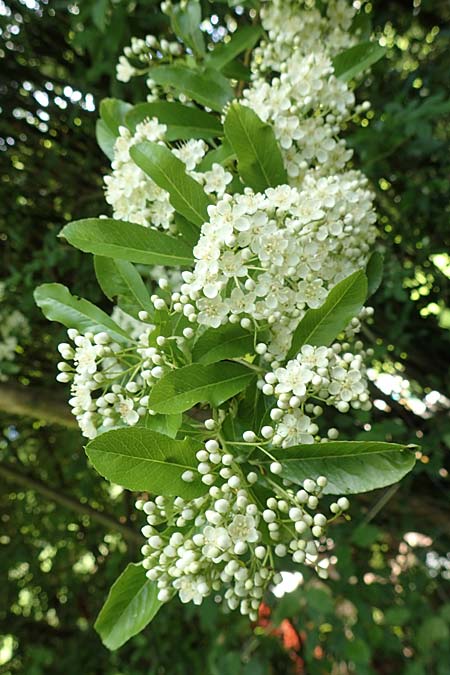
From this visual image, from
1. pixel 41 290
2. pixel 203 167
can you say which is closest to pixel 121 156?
pixel 203 167

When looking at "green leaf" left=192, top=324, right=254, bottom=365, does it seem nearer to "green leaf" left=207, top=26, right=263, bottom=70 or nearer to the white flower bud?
the white flower bud

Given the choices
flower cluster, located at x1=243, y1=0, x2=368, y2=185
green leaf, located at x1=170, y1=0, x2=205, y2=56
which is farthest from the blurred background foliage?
flower cluster, located at x1=243, y1=0, x2=368, y2=185

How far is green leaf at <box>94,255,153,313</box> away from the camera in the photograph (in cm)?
93

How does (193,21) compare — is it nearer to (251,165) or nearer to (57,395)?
(251,165)

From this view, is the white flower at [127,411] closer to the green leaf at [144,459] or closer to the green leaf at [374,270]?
the green leaf at [144,459]

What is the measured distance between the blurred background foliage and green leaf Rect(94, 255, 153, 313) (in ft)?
2.37

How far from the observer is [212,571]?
2.50ft

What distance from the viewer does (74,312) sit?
94cm

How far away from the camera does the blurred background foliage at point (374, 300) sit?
5.15ft

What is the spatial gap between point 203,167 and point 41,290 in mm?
315

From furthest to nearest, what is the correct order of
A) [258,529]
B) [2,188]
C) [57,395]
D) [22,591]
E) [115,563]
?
[22,591]
[115,563]
[2,188]
[57,395]
[258,529]

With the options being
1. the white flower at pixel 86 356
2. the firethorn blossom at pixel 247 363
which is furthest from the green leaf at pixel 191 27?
the white flower at pixel 86 356

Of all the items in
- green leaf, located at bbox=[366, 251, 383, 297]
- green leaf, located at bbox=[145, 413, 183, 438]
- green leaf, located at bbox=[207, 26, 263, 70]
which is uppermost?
green leaf, located at bbox=[207, 26, 263, 70]

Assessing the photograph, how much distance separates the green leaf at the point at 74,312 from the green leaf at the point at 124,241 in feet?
0.36
